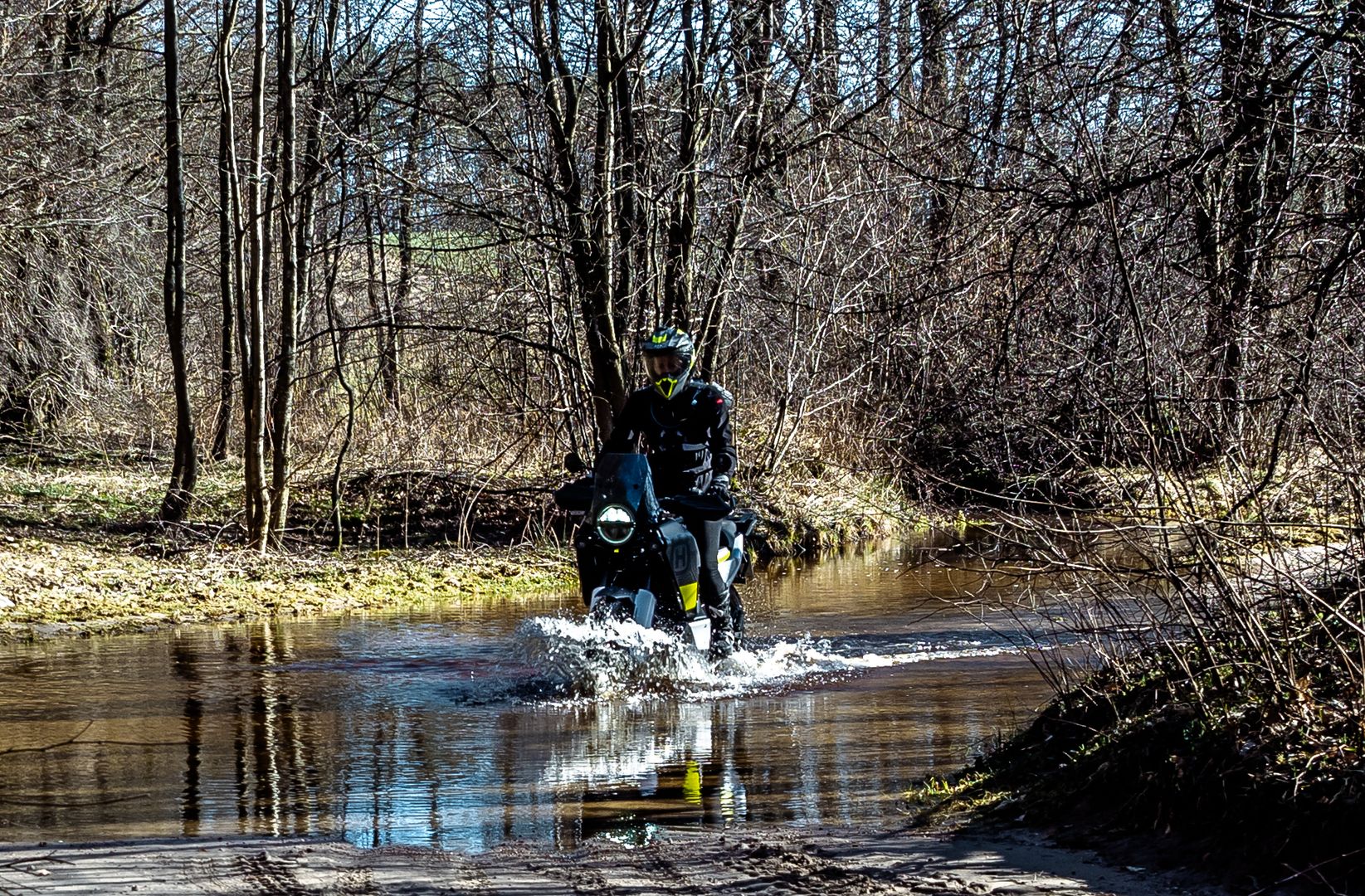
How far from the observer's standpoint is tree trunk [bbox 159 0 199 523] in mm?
18547

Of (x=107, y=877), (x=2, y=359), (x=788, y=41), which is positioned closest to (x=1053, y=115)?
(x=107, y=877)

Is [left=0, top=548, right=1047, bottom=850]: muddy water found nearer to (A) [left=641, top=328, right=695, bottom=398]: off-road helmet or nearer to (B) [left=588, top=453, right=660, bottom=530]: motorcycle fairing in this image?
(B) [left=588, top=453, right=660, bottom=530]: motorcycle fairing

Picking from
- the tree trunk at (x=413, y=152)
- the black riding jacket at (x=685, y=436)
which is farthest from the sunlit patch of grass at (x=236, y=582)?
the black riding jacket at (x=685, y=436)

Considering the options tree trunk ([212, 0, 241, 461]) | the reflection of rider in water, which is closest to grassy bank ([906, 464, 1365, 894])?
the reflection of rider in water

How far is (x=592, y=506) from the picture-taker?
9531 mm

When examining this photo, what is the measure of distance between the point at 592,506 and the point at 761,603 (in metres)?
5.49

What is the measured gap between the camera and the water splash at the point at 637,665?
9641 millimetres

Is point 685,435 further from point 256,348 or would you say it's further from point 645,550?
point 256,348

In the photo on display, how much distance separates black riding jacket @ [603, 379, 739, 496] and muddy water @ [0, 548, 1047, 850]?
1.23 meters

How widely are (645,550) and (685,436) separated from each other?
0.97 meters

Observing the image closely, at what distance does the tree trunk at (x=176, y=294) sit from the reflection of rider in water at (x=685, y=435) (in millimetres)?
9730

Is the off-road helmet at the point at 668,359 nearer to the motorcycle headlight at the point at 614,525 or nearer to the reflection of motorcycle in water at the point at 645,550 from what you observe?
the reflection of motorcycle in water at the point at 645,550

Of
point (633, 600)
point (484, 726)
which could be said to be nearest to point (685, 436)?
point (633, 600)

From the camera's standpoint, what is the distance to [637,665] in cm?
982
